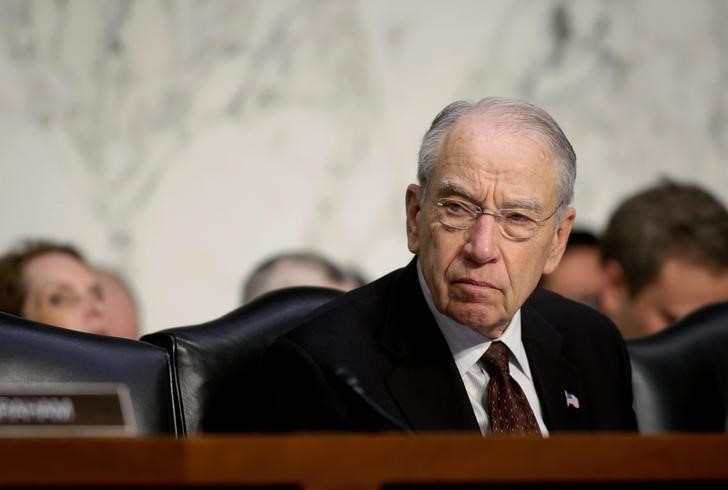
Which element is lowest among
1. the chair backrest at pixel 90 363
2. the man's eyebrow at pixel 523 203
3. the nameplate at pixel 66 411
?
the nameplate at pixel 66 411

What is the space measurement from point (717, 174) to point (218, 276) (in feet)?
6.37

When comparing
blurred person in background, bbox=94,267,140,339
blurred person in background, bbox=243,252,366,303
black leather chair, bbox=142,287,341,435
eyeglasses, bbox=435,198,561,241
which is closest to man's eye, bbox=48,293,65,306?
blurred person in background, bbox=94,267,140,339

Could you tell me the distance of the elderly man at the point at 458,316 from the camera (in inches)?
94.8

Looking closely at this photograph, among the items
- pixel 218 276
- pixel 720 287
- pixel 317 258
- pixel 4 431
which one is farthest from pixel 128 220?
pixel 4 431

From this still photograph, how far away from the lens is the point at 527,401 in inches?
99.1

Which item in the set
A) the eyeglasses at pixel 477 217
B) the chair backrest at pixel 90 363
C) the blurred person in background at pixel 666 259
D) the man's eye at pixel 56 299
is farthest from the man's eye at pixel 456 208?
the man's eye at pixel 56 299

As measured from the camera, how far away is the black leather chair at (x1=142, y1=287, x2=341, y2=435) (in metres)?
2.45

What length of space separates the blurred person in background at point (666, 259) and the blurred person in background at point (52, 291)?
1.51 m

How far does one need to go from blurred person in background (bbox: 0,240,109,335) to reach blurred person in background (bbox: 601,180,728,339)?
1509 millimetres

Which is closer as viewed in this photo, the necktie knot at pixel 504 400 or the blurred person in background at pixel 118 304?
the necktie knot at pixel 504 400

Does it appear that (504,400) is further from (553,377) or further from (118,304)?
(118,304)

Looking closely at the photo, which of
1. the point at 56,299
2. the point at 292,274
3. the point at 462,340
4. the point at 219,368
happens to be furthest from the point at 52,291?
the point at 462,340

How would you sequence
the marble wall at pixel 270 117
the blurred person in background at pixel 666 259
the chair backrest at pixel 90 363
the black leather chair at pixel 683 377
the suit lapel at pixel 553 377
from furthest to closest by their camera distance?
the marble wall at pixel 270 117 → the blurred person in background at pixel 666 259 → the black leather chair at pixel 683 377 → the suit lapel at pixel 553 377 → the chair backrest at pixel 90 363

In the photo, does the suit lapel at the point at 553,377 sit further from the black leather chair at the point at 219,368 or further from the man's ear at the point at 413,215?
the black leather chair at the point at 219,368
